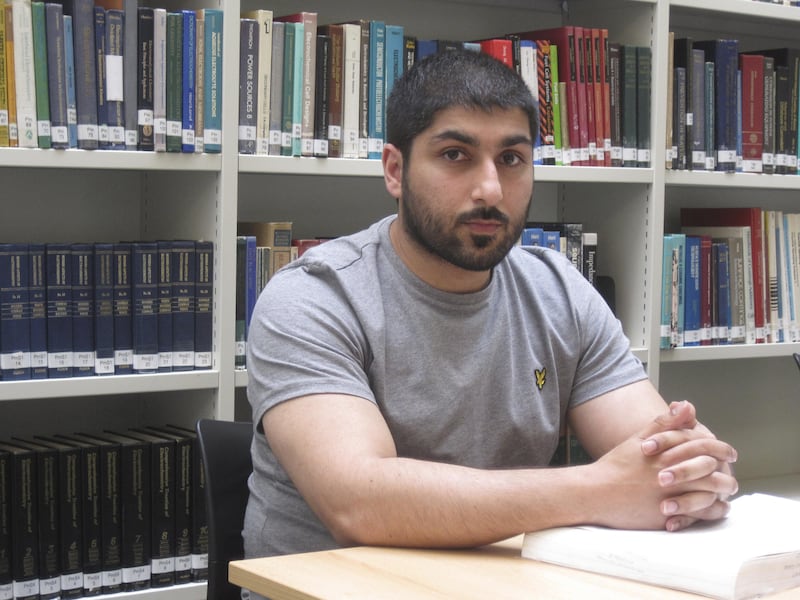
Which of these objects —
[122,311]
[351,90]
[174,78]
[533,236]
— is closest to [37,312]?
[122,311]

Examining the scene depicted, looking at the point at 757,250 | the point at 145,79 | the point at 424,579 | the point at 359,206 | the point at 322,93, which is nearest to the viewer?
the point at 424,579

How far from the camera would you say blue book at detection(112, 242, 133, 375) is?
224 cm

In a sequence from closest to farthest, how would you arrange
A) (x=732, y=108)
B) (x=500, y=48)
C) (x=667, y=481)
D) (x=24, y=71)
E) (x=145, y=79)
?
(x=667, y=481) < (x=24, y=71) < (x=145, y=79) < (x=500, y=48) < (x=732, y=108)

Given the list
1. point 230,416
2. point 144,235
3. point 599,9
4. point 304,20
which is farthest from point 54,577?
point 599,9

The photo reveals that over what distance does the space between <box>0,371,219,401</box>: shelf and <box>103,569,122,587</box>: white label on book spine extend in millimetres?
372

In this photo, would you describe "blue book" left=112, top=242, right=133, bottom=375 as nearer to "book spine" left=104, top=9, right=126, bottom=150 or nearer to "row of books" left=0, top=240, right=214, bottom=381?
"row of books" left=0, top=240, right=214, bottom=381

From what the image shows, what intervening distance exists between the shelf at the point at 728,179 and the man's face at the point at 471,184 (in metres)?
1.39

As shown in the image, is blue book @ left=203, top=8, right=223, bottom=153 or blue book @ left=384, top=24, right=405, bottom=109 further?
blue book @ left=384, top=24, right=405, bottom=109

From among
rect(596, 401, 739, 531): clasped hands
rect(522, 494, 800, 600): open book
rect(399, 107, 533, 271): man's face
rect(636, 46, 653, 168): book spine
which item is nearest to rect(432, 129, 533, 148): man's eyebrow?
rect(399, 107, 533, 271): man's face

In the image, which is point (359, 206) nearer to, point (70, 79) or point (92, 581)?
point (70, 79)

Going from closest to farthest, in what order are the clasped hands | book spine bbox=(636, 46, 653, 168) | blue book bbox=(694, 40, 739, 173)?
the clasped hands < book spine bbox=(636, 46, 653, 168) < blue book bbox=(694, 40, 739, 173)

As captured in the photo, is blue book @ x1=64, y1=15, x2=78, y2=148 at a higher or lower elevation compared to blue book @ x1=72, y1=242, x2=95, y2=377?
higher

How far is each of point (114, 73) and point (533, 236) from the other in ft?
3.63

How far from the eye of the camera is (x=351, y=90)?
8.09 feet
